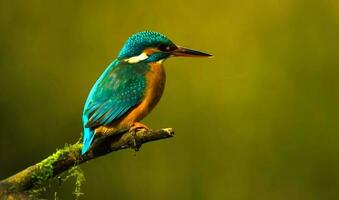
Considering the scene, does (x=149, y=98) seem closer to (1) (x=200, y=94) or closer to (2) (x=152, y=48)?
(2) (x=152, y=48)

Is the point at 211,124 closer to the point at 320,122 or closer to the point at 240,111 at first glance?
the point at 240,111

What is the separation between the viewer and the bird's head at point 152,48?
182cm

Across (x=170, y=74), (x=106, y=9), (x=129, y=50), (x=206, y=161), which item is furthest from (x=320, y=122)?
(x=129, y=50)

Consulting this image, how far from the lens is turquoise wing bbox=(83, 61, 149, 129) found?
1724 millimetres

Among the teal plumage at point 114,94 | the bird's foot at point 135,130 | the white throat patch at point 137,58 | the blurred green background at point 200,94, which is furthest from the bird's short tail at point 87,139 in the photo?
the blurred green background at point 200,94

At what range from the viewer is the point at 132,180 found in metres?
3.17

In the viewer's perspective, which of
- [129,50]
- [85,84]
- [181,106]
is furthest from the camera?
[181,106]

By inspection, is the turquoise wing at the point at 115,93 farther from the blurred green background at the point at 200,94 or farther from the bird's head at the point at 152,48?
the blurred green background at the point at 200,94

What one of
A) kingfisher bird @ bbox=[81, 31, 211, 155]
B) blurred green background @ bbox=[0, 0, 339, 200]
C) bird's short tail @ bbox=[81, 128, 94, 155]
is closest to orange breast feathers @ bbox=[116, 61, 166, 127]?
kingfisher bird @ bbox=[81, 31, 211, 155]

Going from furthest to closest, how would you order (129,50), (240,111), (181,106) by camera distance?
(240,111) < (181,106) < (129,50)

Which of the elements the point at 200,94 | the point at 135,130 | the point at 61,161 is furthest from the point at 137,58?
the point at 200,94

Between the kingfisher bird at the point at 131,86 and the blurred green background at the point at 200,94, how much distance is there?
3.47 ft

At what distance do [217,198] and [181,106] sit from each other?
0.58 metres

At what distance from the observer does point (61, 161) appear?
1700mm
